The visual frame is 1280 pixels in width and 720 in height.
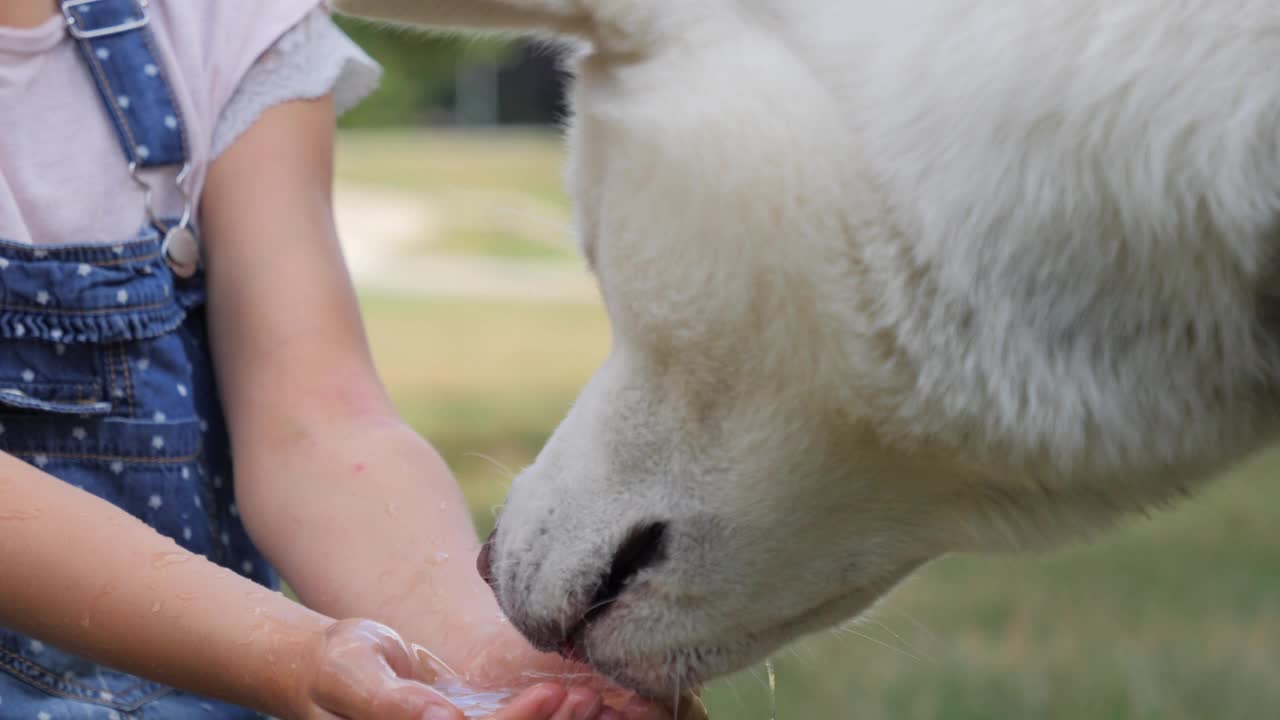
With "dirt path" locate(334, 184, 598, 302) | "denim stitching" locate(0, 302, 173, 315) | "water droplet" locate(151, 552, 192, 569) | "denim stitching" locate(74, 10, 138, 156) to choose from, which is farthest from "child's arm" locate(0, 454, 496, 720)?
"dirt path" locate(334, 184, 598, 302)

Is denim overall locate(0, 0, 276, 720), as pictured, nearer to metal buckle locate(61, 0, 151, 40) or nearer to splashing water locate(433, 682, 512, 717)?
metal buckle locate(61, 0, 151, 40)

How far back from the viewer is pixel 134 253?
205cm

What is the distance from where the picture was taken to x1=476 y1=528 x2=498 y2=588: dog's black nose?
1.92m

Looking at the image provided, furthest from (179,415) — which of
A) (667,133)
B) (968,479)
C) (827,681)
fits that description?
(827,681)

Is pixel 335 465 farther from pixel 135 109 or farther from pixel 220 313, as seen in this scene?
pixel 135 109

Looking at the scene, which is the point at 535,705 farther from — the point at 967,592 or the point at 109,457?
the point at 967,592

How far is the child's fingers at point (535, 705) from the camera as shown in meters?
1.62

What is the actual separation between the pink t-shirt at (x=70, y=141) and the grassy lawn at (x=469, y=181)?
859cm

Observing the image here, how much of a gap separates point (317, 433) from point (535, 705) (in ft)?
2.17

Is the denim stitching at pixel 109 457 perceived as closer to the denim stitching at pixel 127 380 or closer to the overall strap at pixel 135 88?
the denim stitching at pixel 127 380

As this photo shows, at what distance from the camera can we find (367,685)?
155 centimetres

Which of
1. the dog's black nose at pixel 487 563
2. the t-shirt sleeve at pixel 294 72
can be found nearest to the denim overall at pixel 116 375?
the t-shirt sleeve at pixel 294 72

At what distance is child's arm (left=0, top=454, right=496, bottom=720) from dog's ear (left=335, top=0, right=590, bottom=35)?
0.65m

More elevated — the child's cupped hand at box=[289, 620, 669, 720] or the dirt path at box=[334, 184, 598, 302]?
the child's cupped hand at box=[289, 620, 669, 720]
